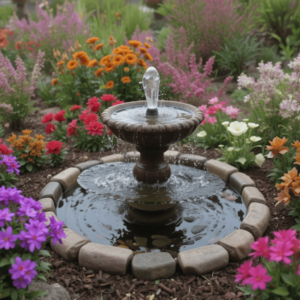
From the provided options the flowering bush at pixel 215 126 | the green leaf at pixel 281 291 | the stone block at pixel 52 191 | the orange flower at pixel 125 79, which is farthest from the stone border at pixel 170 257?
the orange flower at pixel 125 79

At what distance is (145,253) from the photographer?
2324mm

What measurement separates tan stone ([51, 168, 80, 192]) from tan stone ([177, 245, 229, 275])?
1.50m

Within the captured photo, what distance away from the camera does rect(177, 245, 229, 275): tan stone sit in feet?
7.41

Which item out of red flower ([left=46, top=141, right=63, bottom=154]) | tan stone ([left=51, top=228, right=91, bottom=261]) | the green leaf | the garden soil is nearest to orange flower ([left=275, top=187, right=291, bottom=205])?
the garden soil

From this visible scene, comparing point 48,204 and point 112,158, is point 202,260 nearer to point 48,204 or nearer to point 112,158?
point 48,204

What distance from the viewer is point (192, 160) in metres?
3.82

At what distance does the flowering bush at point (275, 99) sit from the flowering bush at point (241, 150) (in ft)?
1.01

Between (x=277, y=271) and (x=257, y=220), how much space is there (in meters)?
0.84

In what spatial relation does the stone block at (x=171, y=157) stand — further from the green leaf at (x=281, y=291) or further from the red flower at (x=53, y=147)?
the green leaf at (x=281, y=291)

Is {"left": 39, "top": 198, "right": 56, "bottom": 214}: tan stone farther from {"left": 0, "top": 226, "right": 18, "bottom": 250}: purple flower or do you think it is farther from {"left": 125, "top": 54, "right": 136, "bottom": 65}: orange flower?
{"left": 125, "top": 54, "right": 136, "bottom": 65}: orange flower

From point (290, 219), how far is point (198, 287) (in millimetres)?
1081

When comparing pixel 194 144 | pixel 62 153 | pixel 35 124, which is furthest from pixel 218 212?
pixel 35 124

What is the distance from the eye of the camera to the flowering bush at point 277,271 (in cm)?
166

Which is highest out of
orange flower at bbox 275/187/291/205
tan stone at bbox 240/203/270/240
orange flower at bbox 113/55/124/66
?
orange flower at bbox 113/55/124/66
